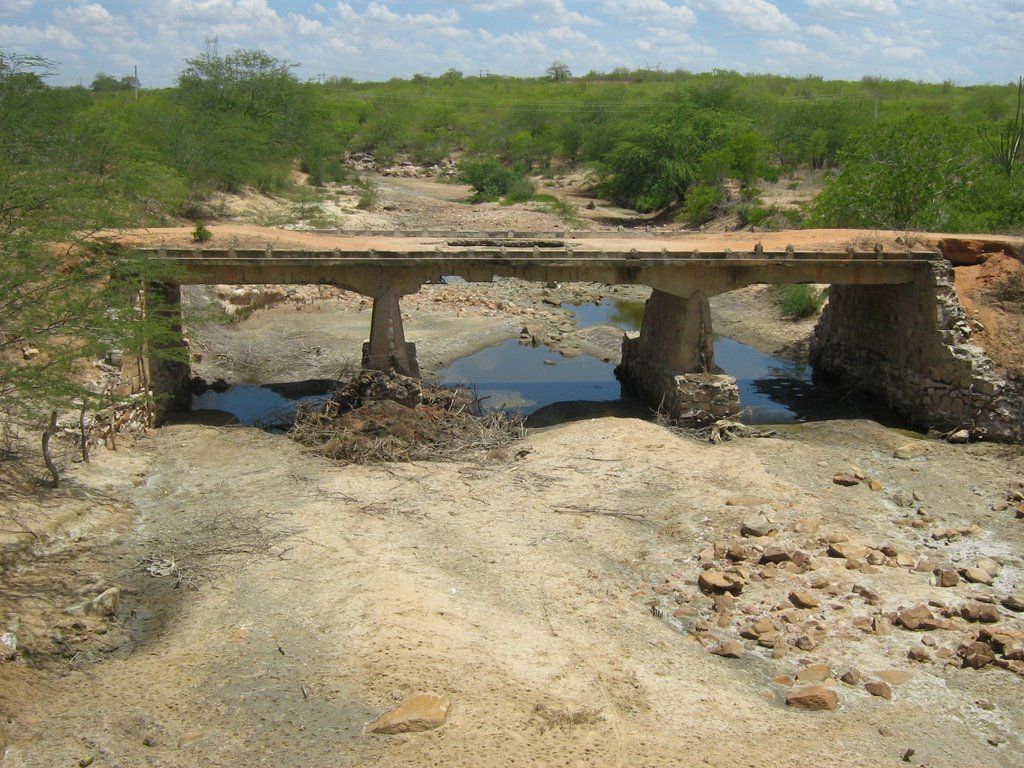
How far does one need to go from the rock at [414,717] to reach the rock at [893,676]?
4747mm

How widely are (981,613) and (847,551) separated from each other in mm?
1948

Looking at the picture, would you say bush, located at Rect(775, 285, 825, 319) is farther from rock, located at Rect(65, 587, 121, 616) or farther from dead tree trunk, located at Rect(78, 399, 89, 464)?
rock, located at Rect(65, 587, 121, 616)

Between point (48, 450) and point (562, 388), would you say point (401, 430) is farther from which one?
point (562, 388)

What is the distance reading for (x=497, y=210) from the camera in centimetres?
4612

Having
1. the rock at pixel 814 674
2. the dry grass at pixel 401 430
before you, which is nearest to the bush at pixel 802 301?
the dry grass at pixel 401 430

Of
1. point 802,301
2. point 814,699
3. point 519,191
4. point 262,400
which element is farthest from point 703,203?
point 814,699

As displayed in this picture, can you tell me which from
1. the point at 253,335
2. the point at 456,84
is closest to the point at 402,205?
the point at 253,335

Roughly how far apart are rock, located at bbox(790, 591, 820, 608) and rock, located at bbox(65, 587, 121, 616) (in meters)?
8.25

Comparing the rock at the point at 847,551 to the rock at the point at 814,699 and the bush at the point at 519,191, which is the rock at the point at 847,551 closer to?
the rock at the point at 814,699

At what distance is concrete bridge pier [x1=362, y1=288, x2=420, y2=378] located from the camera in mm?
18422

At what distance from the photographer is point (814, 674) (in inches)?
409

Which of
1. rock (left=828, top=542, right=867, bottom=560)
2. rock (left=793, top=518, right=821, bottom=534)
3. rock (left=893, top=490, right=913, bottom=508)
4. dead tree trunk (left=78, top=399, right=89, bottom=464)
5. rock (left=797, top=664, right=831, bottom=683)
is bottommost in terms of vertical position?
rock (left=797, top=664, right=831, bottom=683)

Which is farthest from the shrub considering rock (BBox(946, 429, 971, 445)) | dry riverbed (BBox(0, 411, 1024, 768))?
dry riverbed (BBox(0, 411, 1024, 768))

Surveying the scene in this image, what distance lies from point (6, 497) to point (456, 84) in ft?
329
